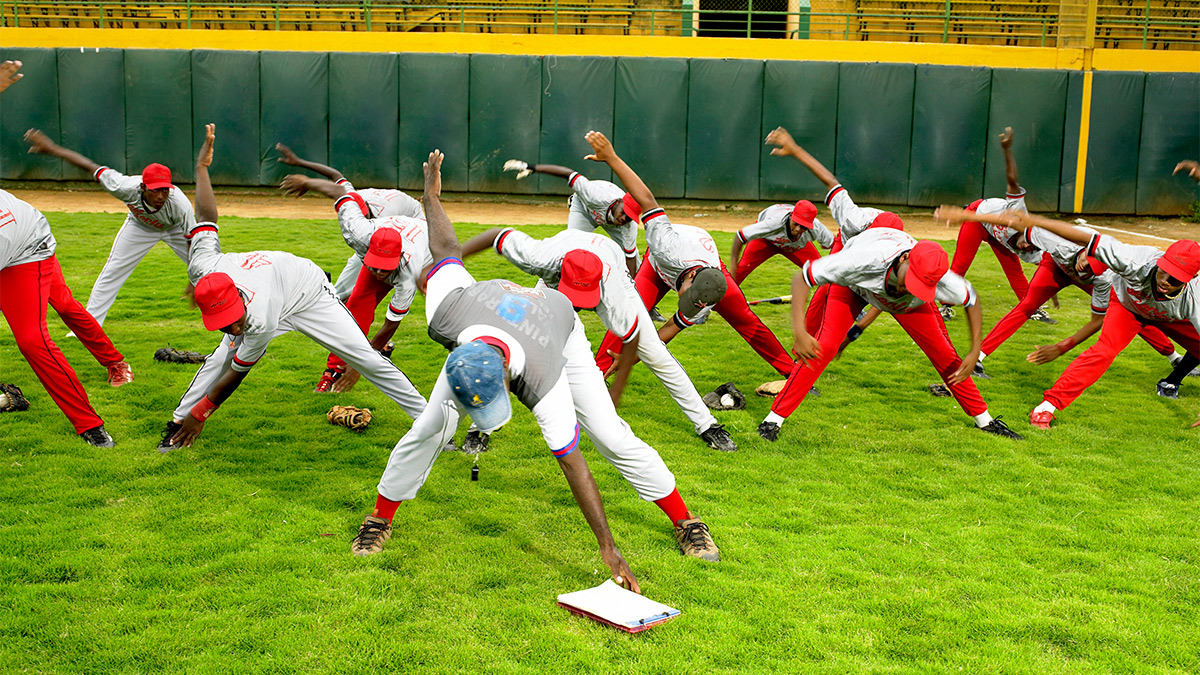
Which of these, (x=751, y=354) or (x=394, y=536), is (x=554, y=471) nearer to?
(x=394, y=536)

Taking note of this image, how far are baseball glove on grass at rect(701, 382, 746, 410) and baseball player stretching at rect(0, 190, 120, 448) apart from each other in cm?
485

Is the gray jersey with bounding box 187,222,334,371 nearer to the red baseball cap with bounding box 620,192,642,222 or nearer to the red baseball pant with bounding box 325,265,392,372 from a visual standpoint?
the red baseball pant with bounding box 325,265,392,372

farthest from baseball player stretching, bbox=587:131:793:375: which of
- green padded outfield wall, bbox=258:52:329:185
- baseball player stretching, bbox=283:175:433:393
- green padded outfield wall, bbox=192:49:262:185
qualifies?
green padded outfield wall, bbox=192:49:262:185

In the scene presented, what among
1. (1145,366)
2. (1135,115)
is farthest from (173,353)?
(1135,115)

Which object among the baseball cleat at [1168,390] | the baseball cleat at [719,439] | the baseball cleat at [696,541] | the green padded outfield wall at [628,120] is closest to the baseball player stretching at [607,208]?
the baseball cleat at [719,439]

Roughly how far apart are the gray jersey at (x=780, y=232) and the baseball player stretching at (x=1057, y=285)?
1656mm

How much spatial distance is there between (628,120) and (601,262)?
15371mm

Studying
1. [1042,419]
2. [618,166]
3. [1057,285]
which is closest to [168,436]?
[618,166]

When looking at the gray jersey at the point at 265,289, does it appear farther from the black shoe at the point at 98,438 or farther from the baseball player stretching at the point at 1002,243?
the baseball player stretching at the point at 1002,243

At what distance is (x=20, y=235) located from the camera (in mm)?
6430

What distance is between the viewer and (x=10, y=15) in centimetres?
2375

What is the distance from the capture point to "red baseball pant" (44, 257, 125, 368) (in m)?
7.43

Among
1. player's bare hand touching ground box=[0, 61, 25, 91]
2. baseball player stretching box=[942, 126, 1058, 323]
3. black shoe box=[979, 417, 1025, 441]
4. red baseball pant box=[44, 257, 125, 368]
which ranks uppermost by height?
player's bare hand touching ground box=[0, 61, 25, 91]

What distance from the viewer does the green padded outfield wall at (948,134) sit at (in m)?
19.8
